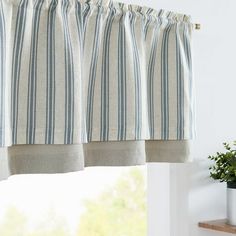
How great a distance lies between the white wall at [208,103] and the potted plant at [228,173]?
0.04m

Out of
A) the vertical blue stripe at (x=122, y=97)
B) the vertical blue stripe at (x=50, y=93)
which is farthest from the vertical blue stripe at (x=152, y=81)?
the vertical blue stripe at (x=50, y=93)

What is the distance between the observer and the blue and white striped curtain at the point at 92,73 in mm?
1473

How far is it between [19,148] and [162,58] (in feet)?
1.81

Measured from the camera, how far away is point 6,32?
4.59ft

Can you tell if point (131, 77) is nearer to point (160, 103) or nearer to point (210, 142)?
point (160, 103)

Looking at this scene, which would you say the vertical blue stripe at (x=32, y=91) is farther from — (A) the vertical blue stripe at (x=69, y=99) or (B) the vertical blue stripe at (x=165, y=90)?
(B) the vertical blue stripe at (x=165, y=90)

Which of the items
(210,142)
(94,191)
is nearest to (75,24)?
(94,191)

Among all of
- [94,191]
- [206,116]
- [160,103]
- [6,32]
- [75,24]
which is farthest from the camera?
[206,116]

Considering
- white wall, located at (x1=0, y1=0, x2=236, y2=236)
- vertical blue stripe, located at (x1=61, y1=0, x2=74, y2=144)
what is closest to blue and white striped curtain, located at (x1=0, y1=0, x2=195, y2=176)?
vertical blue stripe, located at (x1=61, y1=0, x2=74, y2=144)

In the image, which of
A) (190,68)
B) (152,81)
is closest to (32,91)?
(152,81)

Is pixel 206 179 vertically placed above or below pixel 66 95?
below

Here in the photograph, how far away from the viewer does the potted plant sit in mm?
1973

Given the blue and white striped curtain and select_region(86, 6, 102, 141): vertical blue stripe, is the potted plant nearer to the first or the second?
the blue and white striped curtain

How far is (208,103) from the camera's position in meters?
2.05
